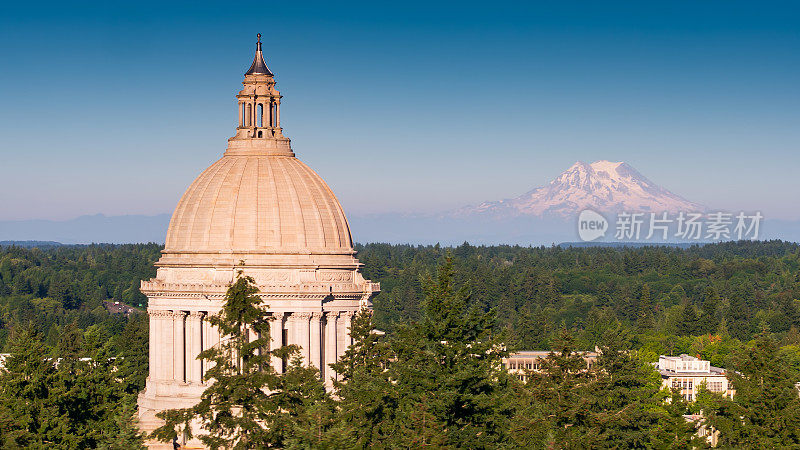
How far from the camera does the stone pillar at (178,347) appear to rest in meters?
97.6

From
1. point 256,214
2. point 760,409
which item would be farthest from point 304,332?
point 760,409

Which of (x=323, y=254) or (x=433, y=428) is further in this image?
(x=323, y=254)

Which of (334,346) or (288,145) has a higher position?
(288,145)

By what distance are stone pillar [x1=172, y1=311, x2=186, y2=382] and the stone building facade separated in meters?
0.06

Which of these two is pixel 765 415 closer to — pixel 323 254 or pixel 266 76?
pixel 323 254

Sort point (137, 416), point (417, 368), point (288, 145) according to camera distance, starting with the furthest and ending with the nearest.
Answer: point (288, 145) < point (137, 416) < point (417, 368)

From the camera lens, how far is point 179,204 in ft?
330

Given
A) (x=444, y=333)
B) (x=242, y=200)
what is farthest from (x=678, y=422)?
(x=242, y=200)

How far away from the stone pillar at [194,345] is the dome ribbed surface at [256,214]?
430cm

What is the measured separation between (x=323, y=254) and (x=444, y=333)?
1214 inches

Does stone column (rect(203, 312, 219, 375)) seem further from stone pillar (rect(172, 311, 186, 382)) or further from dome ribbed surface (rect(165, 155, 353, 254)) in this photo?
dome ribbed surface (rect(165, 155, 353, 254))

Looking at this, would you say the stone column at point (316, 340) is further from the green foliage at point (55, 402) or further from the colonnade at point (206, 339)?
the green foliage at point (55, 402)

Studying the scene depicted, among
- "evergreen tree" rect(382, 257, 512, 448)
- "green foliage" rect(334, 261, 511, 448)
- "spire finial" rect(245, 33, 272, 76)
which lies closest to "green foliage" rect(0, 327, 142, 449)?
"green foliage" rect(334, 261, 511, 448)

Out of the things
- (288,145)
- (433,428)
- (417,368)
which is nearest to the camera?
(433,428)
